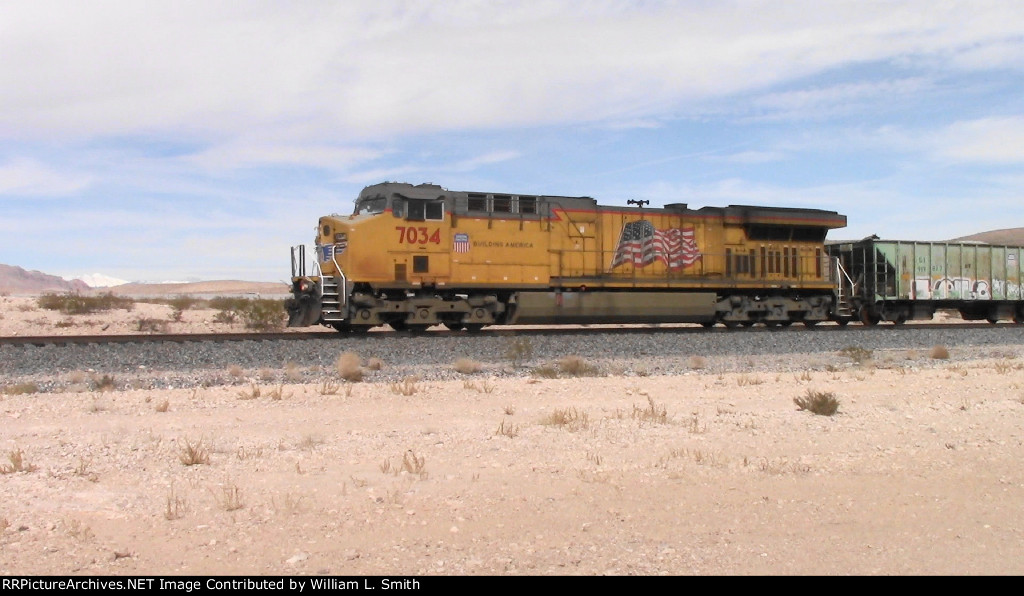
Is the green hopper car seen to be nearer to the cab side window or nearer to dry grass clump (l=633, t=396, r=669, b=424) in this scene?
the cab side window

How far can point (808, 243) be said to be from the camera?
2280cm

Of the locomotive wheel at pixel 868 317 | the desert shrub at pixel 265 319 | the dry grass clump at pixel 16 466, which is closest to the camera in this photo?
the dry grass clump at pixel 16 466

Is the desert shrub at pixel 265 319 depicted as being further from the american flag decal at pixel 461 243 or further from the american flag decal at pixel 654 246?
the american flag decal at pixel 654 246

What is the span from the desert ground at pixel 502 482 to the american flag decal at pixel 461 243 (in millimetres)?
6690

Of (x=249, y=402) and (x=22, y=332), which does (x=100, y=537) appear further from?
(x=22, y=332)

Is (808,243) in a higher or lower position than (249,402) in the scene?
higher

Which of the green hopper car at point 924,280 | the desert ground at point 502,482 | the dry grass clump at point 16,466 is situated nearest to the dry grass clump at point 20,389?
the desert ground at point 502,482

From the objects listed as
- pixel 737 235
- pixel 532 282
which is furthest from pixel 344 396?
pixel 737 235

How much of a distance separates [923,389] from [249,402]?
382 inches

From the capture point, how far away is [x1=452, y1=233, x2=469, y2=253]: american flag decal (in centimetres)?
1830

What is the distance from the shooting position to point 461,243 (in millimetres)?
18359

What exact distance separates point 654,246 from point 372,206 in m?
7.10

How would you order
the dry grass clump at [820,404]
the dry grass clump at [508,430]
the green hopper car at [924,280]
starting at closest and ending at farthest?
1. the dry grass clump at [508,430]
2. the dry grass clump at [820,404]
3. the green hopper car at [924,280]

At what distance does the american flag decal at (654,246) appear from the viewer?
2034cm
